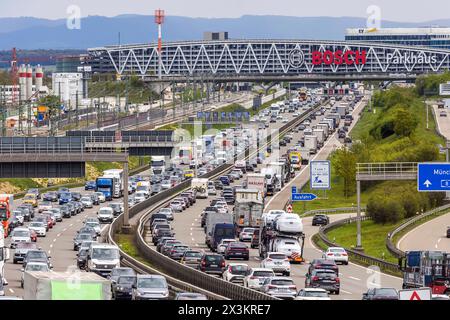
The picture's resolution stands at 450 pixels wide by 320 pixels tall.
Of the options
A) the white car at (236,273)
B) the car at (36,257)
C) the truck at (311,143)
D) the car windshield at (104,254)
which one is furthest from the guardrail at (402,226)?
the truck at (311,143)

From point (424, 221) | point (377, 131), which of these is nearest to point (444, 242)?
point (424, 221)

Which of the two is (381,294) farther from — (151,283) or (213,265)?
(213,265)

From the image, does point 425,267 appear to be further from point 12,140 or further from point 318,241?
point 12,140

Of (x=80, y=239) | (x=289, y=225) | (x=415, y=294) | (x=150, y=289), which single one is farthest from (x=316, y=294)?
(x=80, y=239)

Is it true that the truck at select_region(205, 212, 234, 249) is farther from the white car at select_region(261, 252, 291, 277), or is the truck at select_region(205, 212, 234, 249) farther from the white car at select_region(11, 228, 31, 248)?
the white car at select_region(261, 252, 291, 277)

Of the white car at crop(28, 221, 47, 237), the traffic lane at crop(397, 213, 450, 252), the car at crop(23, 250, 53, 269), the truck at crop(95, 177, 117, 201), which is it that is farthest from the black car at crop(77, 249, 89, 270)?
the truck at crop(95, 177, 117, 201)

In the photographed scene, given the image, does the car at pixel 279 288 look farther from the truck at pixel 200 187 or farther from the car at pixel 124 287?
the truck at pixel 200 187
